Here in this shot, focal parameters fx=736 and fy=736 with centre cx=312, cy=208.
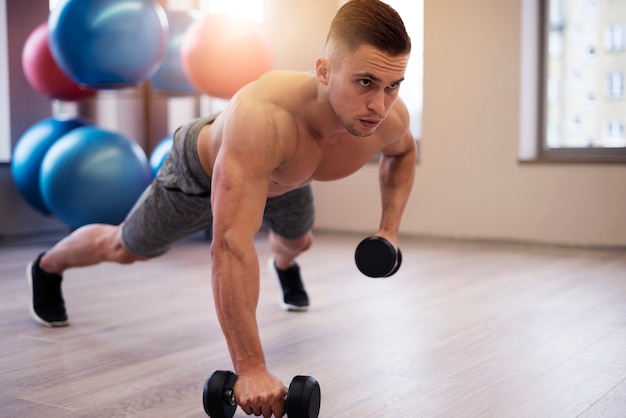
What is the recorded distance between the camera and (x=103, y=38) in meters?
3.20

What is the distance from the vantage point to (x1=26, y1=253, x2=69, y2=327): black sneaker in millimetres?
2176

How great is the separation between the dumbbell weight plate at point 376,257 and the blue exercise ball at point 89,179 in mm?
2103

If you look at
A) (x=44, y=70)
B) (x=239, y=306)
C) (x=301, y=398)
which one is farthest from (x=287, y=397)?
(x=44, y=70)

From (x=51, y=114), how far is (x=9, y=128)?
0.27 metres

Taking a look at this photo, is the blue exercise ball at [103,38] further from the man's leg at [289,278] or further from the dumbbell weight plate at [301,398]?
the dumbbell weight plate at [301,398]

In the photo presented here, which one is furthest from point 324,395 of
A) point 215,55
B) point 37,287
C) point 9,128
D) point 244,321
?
point 9,128

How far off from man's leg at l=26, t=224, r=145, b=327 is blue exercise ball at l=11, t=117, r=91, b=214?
153 cm

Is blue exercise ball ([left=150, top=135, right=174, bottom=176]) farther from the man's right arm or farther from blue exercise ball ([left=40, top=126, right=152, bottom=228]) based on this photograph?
the man's right arm

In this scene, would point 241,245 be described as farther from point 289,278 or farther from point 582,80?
point 582,80

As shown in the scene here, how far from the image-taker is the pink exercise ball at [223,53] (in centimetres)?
350

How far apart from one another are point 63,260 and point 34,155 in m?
1.65

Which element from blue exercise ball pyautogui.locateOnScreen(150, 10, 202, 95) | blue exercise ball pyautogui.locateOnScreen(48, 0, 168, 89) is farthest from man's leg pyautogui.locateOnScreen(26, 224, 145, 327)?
blue exercise ball pyautogui.locateOnScreen(150, 10, 202, 95)

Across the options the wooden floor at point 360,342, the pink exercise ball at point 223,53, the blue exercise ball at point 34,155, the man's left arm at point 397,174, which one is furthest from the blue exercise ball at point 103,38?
the man's left arm at point 397,174

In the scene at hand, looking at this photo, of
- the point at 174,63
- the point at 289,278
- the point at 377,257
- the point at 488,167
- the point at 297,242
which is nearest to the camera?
the point at 377,257
